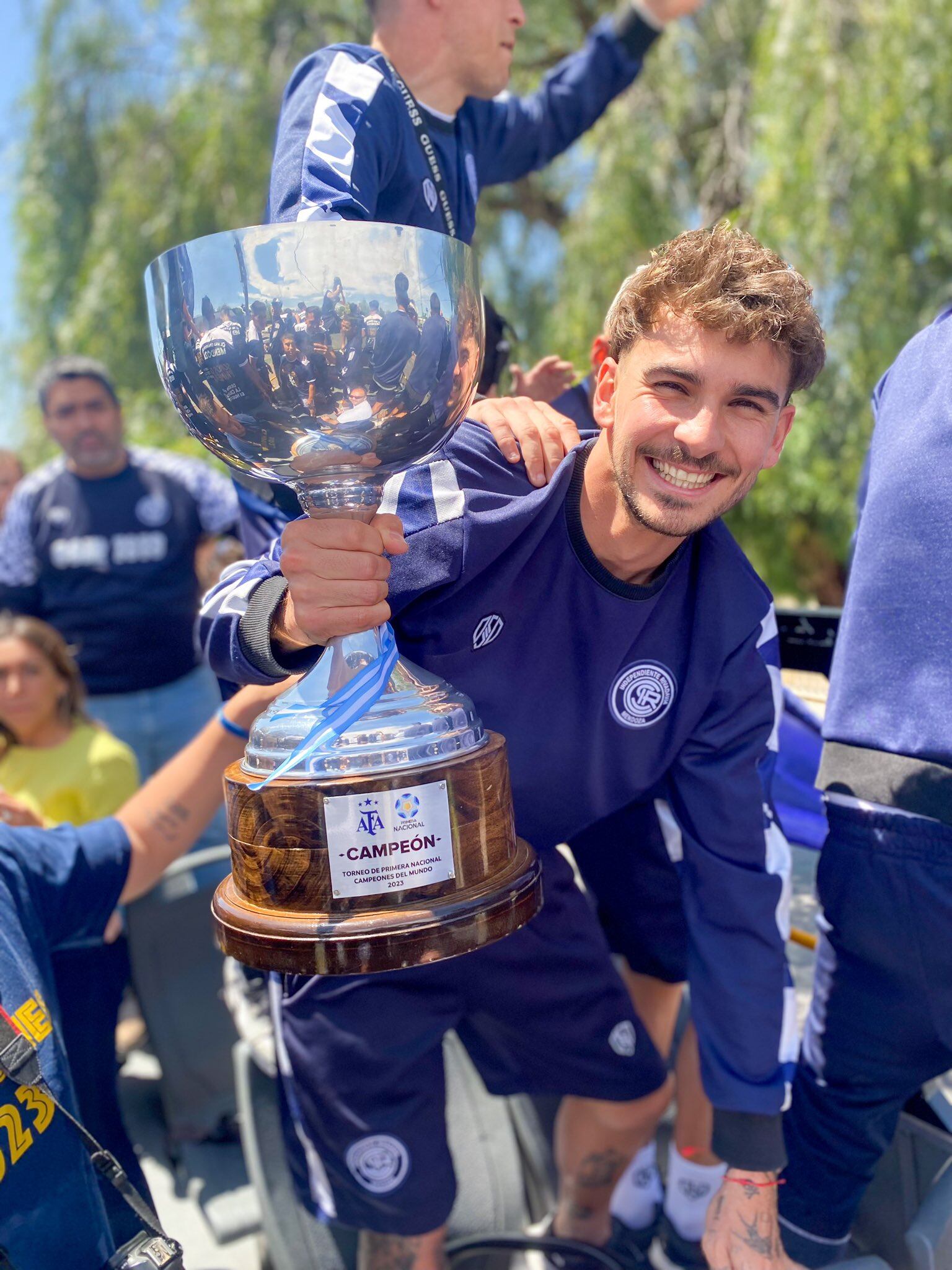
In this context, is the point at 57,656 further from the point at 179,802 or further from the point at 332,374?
the point at 332,374

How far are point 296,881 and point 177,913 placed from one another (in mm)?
1722

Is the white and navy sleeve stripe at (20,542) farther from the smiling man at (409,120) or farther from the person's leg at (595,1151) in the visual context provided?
the person's leg at (595,1151)

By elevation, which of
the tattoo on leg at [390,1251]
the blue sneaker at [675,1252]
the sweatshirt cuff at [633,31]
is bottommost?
the blue sneaker at [675,1252]

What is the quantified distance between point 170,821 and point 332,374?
1.00m

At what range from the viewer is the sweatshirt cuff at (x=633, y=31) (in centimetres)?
231

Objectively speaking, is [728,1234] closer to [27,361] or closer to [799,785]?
[799,785]

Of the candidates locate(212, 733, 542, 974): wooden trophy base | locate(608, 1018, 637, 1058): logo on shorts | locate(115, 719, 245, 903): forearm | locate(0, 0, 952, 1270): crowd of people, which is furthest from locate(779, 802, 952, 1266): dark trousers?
locate(115, 719, 245, 903): forearm

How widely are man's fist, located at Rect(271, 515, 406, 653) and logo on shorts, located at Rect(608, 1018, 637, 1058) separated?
970 mm

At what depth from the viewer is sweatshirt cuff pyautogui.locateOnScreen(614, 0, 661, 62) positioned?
2.31 metres

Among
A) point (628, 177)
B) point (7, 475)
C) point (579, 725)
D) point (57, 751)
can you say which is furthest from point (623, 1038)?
point (628, 177)

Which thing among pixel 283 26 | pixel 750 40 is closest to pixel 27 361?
pixel 283 26

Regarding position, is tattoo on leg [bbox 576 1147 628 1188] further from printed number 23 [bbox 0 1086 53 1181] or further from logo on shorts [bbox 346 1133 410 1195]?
printed number 23 [bbox 0 1086 53 1181]

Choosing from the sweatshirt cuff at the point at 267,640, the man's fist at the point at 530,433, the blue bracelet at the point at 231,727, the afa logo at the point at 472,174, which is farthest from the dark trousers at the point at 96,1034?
the afa logo at the point at 472,174

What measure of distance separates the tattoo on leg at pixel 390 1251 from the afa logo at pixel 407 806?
0.97 meters
